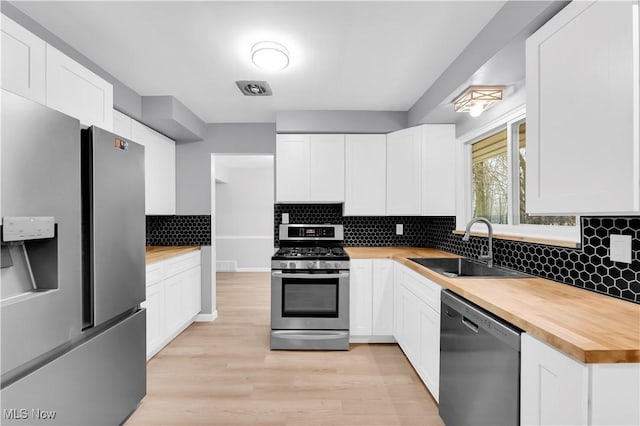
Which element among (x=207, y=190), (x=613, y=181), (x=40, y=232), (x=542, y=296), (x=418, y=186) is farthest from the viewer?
(x=207, y=190)

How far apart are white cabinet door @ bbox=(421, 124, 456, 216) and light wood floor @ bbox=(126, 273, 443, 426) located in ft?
4.92

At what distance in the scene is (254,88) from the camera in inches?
105

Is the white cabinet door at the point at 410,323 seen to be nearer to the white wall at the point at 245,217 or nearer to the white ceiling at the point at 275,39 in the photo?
the white ceiling at the point at 275,39

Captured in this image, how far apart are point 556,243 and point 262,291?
4.17 m

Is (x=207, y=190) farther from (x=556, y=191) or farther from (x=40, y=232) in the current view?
(x=556, y=191)

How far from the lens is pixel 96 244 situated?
149 centimetres

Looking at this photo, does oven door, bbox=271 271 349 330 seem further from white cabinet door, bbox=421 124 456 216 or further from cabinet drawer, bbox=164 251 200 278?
white cabinet door, bbox=421 124 456 216

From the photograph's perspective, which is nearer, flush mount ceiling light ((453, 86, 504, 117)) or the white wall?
flush mount ceiling light ((453, 86, 504, 117))

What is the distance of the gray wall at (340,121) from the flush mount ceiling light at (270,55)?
1128mm

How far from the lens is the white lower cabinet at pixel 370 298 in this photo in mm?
2982

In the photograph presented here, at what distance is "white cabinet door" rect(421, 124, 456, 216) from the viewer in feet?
10.2

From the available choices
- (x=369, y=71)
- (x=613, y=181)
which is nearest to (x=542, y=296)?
(x=613, y=181)

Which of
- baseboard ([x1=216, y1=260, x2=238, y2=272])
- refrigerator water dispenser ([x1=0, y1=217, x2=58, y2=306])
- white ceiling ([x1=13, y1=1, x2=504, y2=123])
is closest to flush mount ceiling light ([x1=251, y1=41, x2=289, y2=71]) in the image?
white ceiling ([x1=13, y1=1, x2=504, y2=123])
